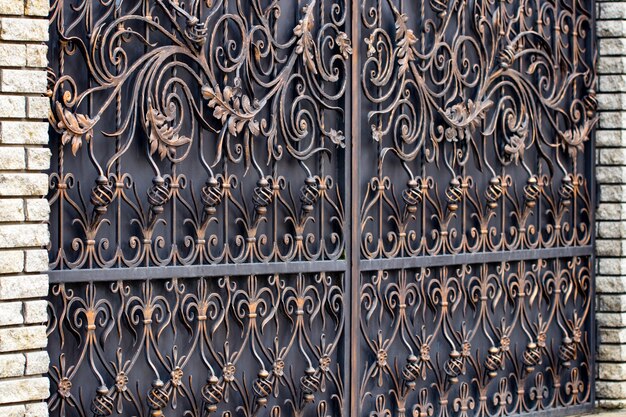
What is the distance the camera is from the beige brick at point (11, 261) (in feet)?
16.9

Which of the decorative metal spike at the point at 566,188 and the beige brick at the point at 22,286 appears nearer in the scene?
the beige brick at the point at 22,286

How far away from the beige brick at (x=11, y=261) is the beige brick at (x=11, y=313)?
14 centimetres

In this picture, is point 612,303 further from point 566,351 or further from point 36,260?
point 36,260

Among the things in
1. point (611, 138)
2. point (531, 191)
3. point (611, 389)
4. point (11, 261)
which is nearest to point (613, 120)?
point (611, 138)

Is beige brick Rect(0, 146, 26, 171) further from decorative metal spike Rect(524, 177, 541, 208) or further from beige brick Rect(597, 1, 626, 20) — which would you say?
beige brick Rect(597, 1, 626, 20)

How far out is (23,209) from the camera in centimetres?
520

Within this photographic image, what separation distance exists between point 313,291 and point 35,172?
1947 mm

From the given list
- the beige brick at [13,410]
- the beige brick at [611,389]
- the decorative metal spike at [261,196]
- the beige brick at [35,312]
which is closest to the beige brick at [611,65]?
the beige brick at [611,389]

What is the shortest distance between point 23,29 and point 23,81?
0.23 meters

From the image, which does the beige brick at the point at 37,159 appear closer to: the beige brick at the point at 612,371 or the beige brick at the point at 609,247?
the beige brick at the point at 609,247

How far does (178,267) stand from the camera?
19.7 ft

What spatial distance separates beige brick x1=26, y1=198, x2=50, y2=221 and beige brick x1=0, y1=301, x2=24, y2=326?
38 cm

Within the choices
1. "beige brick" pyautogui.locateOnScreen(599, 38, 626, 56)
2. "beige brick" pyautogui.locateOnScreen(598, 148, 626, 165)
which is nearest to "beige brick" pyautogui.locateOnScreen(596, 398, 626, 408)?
"beige brick" pyautogui.locateOnScreen(598, 148, 626, 165)

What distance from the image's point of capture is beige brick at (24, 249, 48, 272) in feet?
17.1
